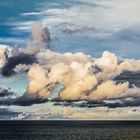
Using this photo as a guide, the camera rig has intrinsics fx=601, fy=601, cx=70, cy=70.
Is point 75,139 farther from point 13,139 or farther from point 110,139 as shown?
point 13,139

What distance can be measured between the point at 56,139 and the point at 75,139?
26.8 ft

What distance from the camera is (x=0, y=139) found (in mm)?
147625

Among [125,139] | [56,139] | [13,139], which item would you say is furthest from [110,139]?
[13,139]

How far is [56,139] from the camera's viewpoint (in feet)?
493

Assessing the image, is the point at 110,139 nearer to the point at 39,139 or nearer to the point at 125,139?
Result: the point at 125,139

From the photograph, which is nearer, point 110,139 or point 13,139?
point 110,139

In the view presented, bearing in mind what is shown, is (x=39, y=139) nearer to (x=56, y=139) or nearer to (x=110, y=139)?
(x=56, y=139)

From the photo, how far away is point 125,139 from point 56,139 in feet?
58.0

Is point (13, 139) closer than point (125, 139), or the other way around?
point (125, 139)

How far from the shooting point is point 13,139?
15425cm

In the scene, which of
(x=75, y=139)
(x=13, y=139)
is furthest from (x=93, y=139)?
(x=13, y=139)

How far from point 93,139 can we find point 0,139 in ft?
75.3

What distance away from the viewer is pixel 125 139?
144625mm

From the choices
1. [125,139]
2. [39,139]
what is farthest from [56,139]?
[125,139]
